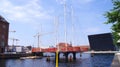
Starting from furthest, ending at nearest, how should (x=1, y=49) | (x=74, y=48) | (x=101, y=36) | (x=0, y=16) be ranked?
(x=101, y=36) < (x=0, y=16) < (x=1, y=49) < (x=74, y=48)

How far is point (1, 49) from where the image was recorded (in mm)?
120562

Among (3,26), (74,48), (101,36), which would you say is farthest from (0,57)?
(101,36)

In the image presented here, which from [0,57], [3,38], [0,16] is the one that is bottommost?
[0,57]

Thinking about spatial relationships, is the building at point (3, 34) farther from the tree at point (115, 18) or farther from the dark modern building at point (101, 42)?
the tree at point (115, 18)

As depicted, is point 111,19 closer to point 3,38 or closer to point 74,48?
point 74,48

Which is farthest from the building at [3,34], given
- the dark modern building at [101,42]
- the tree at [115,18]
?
the tree at [115,18]

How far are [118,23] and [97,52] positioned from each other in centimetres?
15607

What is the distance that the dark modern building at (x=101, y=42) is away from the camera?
Answer: 6535 inches

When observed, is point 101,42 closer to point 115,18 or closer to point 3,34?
point 3,34

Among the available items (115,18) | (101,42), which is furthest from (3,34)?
(115,18)

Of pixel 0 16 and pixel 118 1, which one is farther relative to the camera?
pixel 0 16

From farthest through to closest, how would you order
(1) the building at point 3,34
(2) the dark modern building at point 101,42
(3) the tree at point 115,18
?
1. (2) the dark modern building at point 101,42
2. (1) the building at point 3,34
3. (3) the tree at point 115,18

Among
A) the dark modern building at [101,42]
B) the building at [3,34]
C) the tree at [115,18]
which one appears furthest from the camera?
the dark modern building at [101,42]

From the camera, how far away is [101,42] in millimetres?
170500
